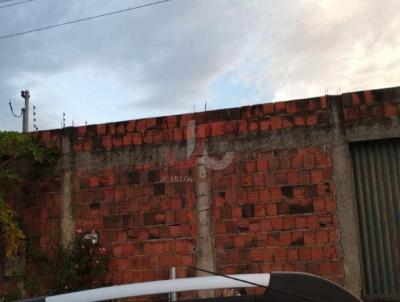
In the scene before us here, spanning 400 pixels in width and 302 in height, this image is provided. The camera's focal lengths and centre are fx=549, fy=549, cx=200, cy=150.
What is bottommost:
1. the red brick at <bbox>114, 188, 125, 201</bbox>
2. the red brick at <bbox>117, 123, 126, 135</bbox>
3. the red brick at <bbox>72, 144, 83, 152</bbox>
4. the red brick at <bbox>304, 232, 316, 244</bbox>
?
the red brick at <bbox>304, 232, 316, 244</bbox>

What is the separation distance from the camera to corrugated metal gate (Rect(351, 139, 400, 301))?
257 inches

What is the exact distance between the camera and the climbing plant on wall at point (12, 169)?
23.9 ft

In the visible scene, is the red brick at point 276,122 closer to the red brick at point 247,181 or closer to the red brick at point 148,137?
the red brick at point 247,181

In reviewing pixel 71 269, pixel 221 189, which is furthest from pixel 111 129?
pixel 71 269

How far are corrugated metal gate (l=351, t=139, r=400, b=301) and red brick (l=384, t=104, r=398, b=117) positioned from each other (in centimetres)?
34

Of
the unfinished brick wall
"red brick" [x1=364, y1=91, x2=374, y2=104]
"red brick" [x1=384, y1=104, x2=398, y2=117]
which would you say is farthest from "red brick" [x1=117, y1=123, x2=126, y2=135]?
"red brick" [x1=384, y1=104, x2=398, y2=117]

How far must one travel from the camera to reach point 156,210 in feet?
23.9

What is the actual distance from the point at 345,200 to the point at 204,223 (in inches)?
70.1

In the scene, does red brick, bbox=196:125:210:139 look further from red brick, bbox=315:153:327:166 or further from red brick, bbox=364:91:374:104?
red brick, bbox=364:91:374:104

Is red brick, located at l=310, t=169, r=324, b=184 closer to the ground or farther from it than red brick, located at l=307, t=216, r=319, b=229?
farther from it

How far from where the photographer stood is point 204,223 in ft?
23.1

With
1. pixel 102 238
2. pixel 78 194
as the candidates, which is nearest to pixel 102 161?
pixel 78 194

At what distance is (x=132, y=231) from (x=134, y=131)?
4.46 feet

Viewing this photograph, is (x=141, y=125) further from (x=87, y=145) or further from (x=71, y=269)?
(x=71, y=269)
